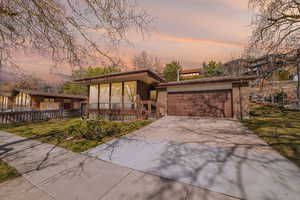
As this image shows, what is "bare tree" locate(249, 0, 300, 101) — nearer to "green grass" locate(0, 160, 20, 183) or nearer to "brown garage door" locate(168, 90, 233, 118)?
"brown garage door" locate(168, 90, 233, 118)

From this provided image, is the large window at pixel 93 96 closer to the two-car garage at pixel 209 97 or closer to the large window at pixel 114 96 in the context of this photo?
the large window at pixel 114 96

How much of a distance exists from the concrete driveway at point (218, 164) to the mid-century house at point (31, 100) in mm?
17948

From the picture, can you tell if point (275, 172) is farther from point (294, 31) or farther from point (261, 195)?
point (294, 31)

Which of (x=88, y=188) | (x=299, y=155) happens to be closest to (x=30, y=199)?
(x=88, y=188)

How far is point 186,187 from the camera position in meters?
1.99

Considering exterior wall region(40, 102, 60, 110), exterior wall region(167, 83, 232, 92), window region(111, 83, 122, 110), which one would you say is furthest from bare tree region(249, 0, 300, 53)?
exterior wall region(40, 102, 60, 110)

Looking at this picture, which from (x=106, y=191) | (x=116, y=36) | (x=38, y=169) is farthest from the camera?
(x=116, y=36)

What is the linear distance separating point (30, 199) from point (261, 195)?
3.59 meters

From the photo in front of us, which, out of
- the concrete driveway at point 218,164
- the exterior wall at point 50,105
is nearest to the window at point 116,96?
the concrete driveway at point 218,164

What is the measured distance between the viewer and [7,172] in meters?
2.52

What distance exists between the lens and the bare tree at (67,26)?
294 centimetres

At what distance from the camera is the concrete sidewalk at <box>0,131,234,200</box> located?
184cm

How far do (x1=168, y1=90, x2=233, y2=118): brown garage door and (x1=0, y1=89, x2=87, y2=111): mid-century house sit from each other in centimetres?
1625

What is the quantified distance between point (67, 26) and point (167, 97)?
821 cm
